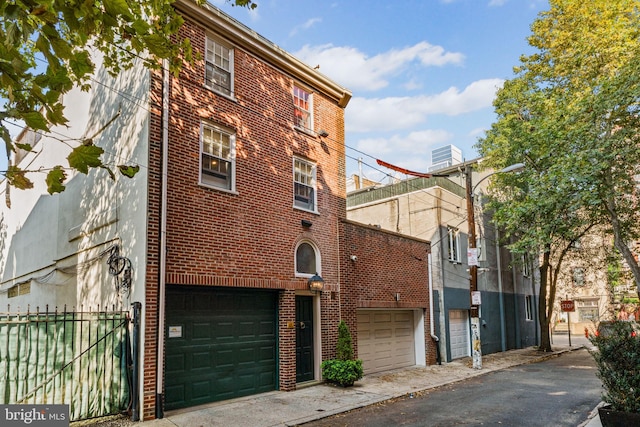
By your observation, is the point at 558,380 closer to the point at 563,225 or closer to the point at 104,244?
the point at 563,225

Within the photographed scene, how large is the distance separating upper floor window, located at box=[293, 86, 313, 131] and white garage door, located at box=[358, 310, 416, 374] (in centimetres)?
625

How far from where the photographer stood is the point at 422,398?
11.2 meters

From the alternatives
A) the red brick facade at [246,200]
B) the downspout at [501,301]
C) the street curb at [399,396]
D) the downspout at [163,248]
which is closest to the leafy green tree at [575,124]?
the downspout at [501,301]

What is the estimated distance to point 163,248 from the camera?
8.93 metres

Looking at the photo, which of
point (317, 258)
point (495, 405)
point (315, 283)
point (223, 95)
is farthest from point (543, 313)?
point (223, 95)

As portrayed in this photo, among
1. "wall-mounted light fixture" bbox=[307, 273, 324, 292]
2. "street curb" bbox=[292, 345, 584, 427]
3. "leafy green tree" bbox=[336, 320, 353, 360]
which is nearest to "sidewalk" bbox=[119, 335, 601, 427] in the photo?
"street curb" bbox=[292, 345, 584, 427]

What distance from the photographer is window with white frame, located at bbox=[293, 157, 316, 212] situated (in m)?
12.8

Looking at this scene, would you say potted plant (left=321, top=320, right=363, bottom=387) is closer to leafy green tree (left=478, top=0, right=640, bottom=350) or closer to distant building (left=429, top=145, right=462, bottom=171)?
leafy green tree (left=478, top=0, right=640, bottom=350)

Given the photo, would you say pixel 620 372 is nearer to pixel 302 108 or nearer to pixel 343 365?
pixel 343 365

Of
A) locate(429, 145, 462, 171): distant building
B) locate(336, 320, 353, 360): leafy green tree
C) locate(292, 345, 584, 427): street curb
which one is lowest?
locate(292, 345, 584, 427): street curb

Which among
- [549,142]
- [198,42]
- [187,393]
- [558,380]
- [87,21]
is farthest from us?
[549,142]

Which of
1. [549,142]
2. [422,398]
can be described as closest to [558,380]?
[422,398]

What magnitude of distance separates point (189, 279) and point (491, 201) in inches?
666

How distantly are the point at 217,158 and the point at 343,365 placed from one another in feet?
20.7
